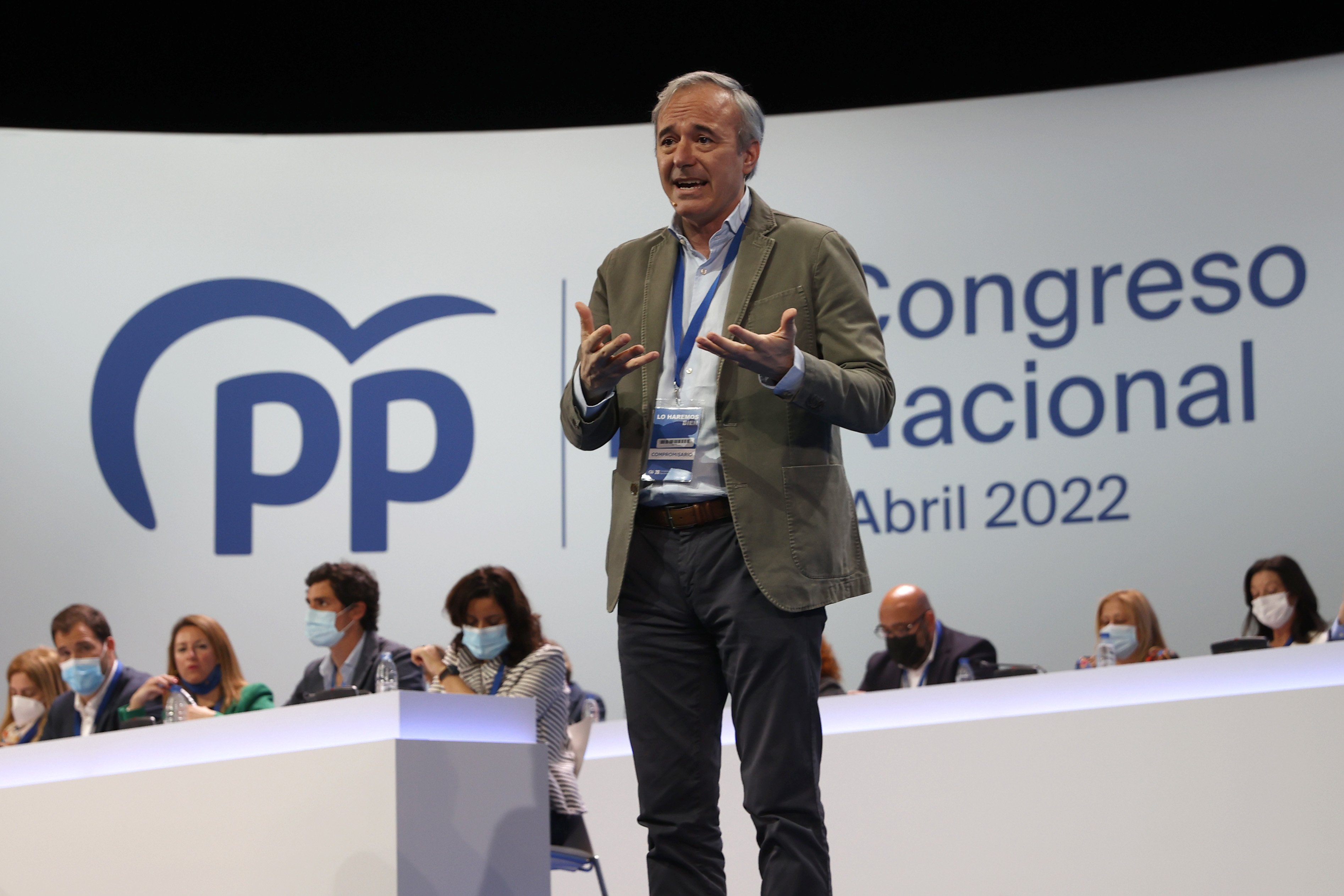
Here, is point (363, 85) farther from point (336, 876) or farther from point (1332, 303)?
point (336, 876)

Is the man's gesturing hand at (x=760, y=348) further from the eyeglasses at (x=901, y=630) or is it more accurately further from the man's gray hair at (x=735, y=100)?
the eyeglasses at (x=901, y=630)

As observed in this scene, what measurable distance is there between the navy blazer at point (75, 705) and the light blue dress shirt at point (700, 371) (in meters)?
3.21

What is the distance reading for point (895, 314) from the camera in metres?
5.96

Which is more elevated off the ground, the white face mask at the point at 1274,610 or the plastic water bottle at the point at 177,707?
the white face mask at the point at 1274,610

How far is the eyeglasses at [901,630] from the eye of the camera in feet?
15.2

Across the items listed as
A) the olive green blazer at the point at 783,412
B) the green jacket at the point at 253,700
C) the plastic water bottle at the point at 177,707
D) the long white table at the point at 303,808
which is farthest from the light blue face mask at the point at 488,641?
the olive green blazer at the point at 783,412

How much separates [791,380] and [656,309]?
0.31 metres

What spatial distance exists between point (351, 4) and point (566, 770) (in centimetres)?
374

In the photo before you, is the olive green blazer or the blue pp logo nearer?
the olive green blazer

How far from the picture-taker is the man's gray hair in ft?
6.40

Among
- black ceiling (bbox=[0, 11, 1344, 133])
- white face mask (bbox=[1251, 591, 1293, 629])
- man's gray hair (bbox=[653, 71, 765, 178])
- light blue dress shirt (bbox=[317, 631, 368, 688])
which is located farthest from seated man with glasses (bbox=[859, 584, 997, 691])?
man's gray hair (bbox=[653, 71, 765, 178])

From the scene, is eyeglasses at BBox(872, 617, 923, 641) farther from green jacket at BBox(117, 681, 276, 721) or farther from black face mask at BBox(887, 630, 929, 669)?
green jacket at BBox(117, 681, 276, 721)

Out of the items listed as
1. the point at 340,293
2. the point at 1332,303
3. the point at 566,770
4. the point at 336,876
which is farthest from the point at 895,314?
the point at 336,876

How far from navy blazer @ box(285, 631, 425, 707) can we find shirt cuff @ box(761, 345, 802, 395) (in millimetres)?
2284
